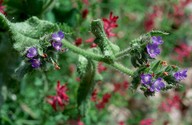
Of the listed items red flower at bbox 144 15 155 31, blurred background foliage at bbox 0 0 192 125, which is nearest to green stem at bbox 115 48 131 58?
blurred background foliage at bbox 0 0 192 125

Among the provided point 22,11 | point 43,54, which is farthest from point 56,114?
point 43,54

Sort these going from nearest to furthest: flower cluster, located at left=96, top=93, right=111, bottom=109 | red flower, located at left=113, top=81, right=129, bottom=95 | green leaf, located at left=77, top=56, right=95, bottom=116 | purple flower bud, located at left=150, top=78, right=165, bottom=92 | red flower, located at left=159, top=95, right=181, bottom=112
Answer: purple flower bud, located at left=150, top=78, right=165, bottom=92 < green leaf, located at left=77, top=56, right=95, bottom=116 < flower cluster, located at left=96, top=93, right=111, bottom=109 < red flower, located at left=113, top=81, right=129, bottom=95 < red flower, located at left=159, top=95, right=181, bottom=112

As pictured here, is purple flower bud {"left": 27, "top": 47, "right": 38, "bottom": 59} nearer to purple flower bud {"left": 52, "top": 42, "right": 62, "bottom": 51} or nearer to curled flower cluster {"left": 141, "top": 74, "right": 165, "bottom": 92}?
purple flower bud {"left": 52, "top": 42, "right": 62, "bottom": 51}

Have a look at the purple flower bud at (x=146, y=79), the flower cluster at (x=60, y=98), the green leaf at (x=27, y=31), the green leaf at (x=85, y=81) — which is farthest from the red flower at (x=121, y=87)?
the purple flower bud at (x=146, y=79)

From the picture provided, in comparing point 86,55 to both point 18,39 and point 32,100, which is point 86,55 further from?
point 32,100

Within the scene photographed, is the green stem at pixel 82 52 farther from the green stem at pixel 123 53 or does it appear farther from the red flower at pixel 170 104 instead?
the red flower at pixel 170 104

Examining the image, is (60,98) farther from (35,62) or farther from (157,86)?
(157,86)
